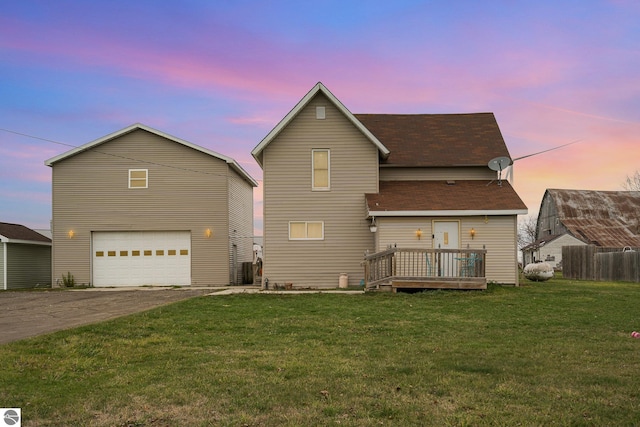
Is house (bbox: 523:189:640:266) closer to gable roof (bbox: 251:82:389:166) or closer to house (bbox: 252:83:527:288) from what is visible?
house (bbox: 252:83:527:288)

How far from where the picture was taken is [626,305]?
1520 centimetres

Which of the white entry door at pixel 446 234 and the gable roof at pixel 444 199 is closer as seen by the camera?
the gable roof at pixel 444 199

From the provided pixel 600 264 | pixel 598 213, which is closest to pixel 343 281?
pixel 600 264

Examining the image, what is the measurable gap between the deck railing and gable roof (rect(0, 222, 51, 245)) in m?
19.3

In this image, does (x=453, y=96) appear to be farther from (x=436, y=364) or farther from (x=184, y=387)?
(x=184, y=387)

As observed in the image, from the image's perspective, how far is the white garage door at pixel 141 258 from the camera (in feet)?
83.5

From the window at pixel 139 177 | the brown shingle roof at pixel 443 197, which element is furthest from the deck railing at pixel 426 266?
the window at pixel 139 177

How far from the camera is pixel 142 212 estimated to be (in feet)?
83.4

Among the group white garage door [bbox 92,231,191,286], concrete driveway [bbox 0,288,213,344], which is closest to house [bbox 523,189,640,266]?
white garage door [bbox 92,231,191,286]

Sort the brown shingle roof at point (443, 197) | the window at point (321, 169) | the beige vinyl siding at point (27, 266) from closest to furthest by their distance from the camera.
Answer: the brown shingle roof at point (443, 197)
the window at point (321, 169)
the beige vinyl siding at point (27, 266)

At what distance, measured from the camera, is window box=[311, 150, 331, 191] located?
2266 cm

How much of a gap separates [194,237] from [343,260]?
708 centimetres

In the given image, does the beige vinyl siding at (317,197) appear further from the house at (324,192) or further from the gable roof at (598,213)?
the gable roof at (598,213)

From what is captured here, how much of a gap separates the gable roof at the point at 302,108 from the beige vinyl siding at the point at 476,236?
3.05 meters
